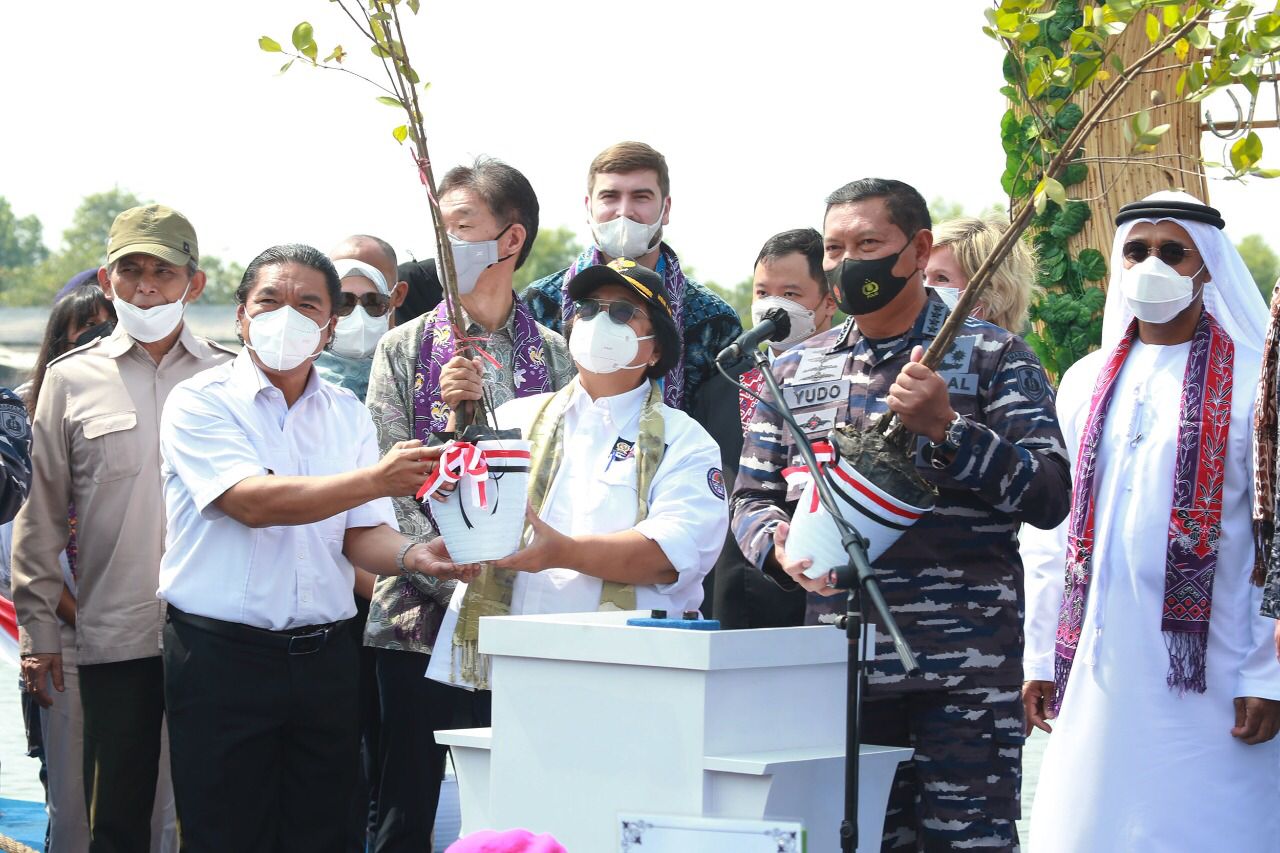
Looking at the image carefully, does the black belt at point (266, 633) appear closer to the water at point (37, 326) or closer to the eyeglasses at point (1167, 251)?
the eyeglasses at point (1167, 251)

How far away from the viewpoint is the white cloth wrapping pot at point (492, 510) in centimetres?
384

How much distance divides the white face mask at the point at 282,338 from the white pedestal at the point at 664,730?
4.46ft

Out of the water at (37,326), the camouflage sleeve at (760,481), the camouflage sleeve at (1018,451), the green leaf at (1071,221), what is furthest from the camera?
the water at (37,326)

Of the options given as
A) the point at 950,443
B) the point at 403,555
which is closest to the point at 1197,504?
the point at 950,443

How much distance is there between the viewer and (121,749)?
15.3 feet

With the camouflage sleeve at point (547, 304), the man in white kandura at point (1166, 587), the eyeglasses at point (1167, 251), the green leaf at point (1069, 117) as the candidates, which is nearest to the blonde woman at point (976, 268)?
the green leaf at point (1069, 117)

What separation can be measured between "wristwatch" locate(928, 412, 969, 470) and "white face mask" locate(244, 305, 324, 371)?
5.98 ft

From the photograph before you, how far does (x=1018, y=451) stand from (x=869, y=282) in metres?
0.58

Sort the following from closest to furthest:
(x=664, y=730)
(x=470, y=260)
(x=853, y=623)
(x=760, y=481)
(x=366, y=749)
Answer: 1. (x=853, y=623)
2. (x=664, y=730)
3. (x=760, y=481)
4. (x=470, y=260)
5. (x=366, y=749)

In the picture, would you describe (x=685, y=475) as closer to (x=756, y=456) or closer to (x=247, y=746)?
(x=756, y=456)

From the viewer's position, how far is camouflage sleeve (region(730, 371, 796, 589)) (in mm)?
3932

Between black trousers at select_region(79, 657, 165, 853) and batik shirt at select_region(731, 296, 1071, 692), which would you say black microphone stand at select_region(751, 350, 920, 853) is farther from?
black trousers at select_region(79, 657, 165, 853)

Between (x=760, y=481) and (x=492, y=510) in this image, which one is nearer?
(x=492, y=510)

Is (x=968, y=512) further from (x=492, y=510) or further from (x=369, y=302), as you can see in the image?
(x=369, y=302)
